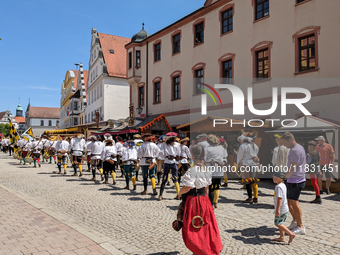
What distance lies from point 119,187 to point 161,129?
34.9ft

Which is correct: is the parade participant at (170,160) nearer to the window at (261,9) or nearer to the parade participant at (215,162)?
the parade participant at (215,162)

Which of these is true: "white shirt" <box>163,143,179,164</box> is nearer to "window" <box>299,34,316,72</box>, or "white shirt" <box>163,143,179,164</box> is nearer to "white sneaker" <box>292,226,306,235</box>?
"white sneaker" <box>292,226,306,235</box>

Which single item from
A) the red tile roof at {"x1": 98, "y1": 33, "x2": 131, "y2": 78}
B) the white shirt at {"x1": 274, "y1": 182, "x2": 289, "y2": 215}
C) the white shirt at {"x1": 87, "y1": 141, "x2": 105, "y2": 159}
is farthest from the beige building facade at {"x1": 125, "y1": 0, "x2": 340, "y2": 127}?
the red tile roof at {"x1": 98, "y1": 33, "x2": 131, "y2": 78}

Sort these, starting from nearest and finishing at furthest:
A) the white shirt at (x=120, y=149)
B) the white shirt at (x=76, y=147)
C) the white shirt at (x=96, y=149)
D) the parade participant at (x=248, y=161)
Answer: the parade participant at (x=248, y=161)
the white shirt at (x=96, y=149)
the white shirt at (x=120, y=149)
the white shirt at (x=76, y=147)

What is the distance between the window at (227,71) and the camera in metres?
17.5

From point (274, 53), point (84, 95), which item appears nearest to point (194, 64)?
point (274, 53)

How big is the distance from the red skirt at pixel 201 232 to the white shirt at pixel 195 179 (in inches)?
7.0

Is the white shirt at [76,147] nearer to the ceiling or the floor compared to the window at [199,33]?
nearer to the floor

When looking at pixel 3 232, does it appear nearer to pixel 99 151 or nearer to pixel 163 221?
pixel 163 221

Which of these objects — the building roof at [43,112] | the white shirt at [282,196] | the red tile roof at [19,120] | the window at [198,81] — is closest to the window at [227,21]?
the window at [198,81]

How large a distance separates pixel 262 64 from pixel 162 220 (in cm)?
1188

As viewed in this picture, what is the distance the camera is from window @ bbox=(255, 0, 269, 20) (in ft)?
51.1

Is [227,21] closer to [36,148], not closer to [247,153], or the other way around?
[247,153]

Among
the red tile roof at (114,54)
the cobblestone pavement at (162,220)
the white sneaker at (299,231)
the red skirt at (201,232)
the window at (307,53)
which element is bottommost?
the cobblestone pavement at (162,220)
